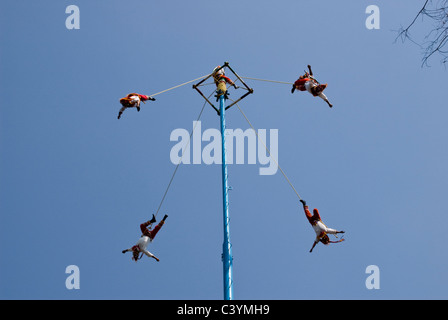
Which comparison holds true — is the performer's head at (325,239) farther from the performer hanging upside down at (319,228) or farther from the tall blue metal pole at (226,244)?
the tall blue metal pole at (226,244)

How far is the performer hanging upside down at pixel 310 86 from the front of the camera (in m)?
9.57

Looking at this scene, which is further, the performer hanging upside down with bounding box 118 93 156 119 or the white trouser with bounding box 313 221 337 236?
the performer hanging upside down with bounding box 118 93 156 119

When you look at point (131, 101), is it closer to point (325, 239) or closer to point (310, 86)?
point (310, 86)

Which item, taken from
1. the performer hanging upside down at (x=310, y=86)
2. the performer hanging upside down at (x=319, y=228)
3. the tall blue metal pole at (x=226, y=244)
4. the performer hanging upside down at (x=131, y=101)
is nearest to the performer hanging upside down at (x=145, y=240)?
the tall blue metal pole at (x=226, y=244)

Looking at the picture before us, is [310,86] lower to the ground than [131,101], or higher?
higher

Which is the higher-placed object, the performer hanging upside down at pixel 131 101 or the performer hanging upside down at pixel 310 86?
the performer hanging upside down at pixel 310 86

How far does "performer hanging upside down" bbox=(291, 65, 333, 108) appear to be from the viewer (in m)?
9.57

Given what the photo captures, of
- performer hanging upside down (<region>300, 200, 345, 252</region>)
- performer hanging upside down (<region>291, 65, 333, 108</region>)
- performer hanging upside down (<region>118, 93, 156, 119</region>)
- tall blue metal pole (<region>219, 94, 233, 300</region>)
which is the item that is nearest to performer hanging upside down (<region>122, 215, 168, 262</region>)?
tall blue metal pole (<region>219, 94, 233, 300</region>)

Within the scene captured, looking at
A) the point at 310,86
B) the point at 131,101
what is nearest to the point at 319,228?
the point at 310,86

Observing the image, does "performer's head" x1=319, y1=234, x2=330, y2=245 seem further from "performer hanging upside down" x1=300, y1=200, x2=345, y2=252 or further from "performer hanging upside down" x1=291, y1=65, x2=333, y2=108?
"performer hanging upside down" x1=291, y1=65, x2=333, y2=108

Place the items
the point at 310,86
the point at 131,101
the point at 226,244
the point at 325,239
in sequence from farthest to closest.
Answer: the point at 310,86 < the point at 131,101 < the point at 325,239 < the point at 226,244

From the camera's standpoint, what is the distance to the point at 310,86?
32.0 ft
